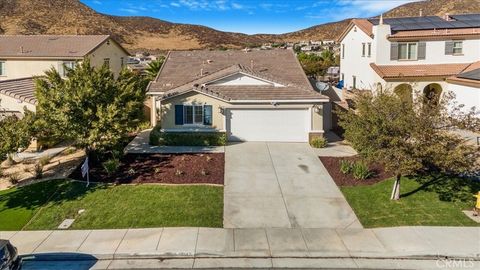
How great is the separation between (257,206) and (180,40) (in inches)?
3869

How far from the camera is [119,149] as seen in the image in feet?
65.9

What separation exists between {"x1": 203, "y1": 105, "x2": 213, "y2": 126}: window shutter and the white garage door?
1108 mm

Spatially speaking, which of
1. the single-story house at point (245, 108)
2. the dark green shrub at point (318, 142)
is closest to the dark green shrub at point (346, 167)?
the dark green shrub at point (318, 142)

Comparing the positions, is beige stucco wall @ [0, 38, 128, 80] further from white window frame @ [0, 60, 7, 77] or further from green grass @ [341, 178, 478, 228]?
green grass @ [341, 178, 478, 228]

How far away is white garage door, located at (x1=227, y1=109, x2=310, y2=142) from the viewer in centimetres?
2402

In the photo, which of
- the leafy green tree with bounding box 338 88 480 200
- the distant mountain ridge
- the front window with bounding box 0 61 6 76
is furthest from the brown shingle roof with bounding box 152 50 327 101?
the distant mountain ridge

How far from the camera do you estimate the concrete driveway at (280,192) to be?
46.6 ft

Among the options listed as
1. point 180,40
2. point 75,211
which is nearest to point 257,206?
point 75,211

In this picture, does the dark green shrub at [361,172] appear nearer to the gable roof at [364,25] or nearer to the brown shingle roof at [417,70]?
the brown shingle roof at [417,70]

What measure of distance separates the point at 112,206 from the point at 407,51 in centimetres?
2498

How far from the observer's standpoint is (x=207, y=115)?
23797 millimetres

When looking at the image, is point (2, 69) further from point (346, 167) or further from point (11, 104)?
point (346, 167)

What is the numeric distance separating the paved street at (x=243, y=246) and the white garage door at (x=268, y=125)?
36.8 ft

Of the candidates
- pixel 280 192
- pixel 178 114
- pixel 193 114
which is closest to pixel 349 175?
pixel 280 192
